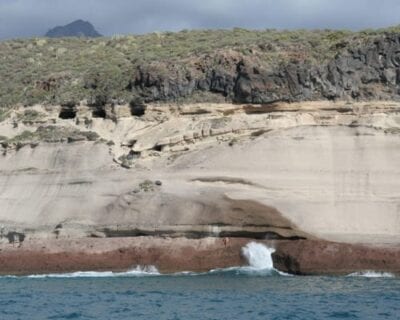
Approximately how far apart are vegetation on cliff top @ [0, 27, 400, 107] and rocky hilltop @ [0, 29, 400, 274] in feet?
0.51

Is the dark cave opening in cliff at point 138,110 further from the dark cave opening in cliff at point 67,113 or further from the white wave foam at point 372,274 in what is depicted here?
the white wave foam at point 372,274

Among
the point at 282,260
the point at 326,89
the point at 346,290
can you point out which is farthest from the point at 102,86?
the point at 346,290

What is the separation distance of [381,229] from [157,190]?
773 centimetres

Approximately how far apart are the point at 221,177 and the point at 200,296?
793cm

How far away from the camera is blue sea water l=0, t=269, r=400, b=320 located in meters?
21.9

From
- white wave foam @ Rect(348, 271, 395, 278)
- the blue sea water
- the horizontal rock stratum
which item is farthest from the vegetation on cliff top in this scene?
the blue sea water

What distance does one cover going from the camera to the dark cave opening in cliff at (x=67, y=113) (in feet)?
126

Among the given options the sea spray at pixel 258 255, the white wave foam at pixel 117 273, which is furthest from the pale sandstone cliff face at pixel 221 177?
the white wave foam at pixel 117 273

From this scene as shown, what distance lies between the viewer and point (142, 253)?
30.9 m

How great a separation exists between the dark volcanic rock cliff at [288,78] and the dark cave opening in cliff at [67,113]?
297 cm

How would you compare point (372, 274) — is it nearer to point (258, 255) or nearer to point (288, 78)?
point (258, 255)

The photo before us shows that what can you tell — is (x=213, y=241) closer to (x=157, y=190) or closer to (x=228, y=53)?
(x=157, y=190)

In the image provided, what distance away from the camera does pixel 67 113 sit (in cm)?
3853

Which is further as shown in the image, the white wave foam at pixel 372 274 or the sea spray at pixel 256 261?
the sea spray at pixel 256 261
